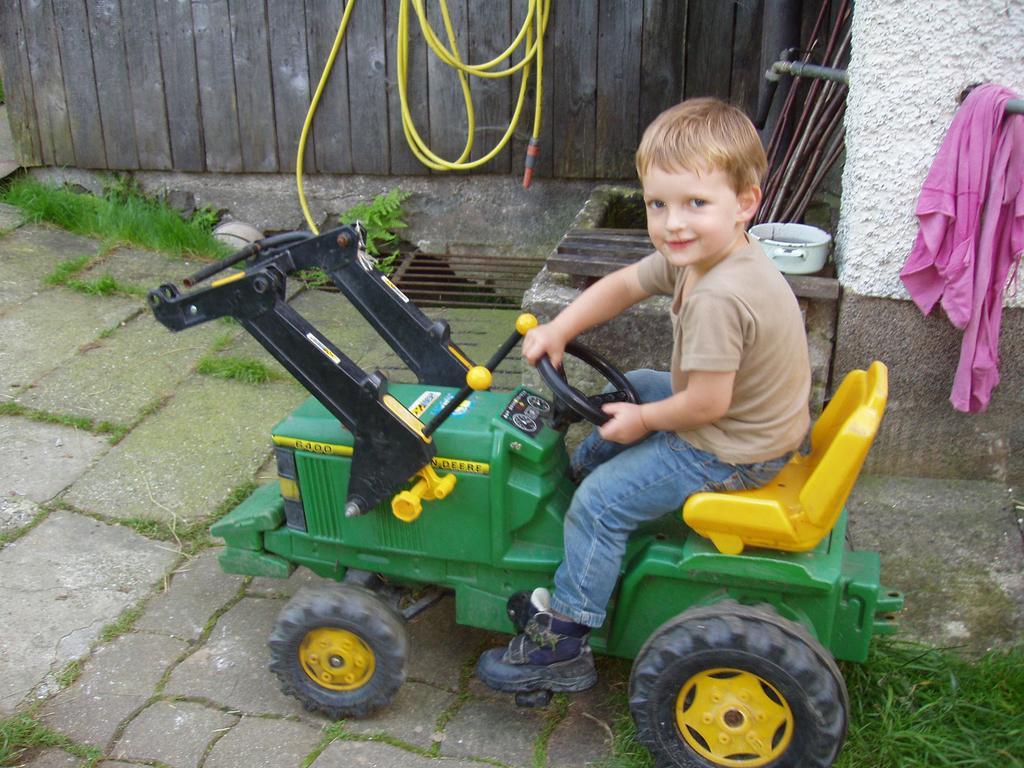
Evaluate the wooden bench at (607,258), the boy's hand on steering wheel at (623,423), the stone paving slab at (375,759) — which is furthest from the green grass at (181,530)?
the boy's hand on steering wheel at (623,423)

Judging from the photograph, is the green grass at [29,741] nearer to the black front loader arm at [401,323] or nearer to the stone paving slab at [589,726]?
the stone paving slab at [589,726]

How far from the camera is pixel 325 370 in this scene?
95.7 inches

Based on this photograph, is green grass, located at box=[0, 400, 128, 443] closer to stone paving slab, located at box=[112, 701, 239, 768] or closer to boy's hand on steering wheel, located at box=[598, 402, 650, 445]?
stone paving slab, located at box=[112, 701, 239, 768]

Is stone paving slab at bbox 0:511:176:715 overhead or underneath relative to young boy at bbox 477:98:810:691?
underneath

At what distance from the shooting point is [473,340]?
4.65 metres

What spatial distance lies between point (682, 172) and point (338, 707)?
1.53 meters

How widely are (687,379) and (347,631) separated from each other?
102 cm

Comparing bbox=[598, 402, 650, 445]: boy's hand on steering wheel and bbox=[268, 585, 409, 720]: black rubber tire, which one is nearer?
bbox=[598, 402, 650, 445]: boy's hand on steering wheel

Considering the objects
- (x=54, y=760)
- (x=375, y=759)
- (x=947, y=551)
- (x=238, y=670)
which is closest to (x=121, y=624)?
(x=238, y=670)

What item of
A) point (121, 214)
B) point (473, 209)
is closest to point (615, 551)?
point (473, 209)

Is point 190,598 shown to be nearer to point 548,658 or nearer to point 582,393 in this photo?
point 548,658

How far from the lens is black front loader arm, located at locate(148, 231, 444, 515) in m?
2.38

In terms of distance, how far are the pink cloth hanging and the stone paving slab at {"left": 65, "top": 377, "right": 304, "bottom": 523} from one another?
2317 millimetres

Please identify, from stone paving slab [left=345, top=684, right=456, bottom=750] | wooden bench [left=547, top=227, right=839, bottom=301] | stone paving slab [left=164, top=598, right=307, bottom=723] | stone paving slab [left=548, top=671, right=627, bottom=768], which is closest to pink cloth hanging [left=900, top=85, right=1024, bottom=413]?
wooden bench [left=547, top=227, right=839, bottom=301]
